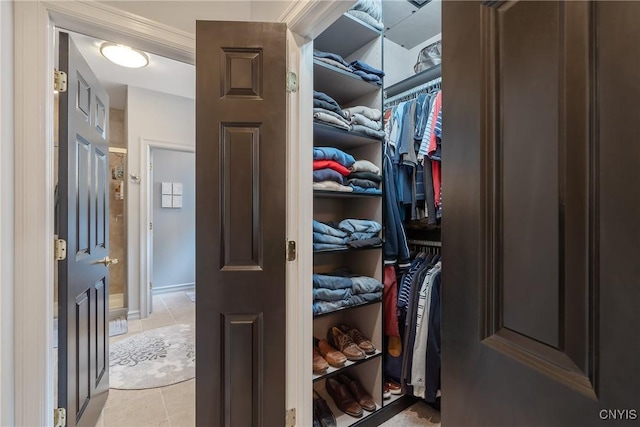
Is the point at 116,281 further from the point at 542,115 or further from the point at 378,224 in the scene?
the point at 542,115

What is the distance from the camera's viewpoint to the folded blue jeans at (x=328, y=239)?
1478 millimetres

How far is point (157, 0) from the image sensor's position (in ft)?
4.15

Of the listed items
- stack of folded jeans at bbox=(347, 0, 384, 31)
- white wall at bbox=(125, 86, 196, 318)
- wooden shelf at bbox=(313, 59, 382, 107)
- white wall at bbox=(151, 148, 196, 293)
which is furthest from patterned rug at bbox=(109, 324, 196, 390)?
stack of folded jeans at bbox=(347, 0, 384, 31)

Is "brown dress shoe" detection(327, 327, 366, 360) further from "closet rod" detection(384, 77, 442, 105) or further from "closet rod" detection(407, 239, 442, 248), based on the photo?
"closet rod" detection(384, 77, 442, 105)

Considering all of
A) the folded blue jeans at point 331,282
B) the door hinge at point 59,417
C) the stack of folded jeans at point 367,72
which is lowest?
the door hinge at point 59,417

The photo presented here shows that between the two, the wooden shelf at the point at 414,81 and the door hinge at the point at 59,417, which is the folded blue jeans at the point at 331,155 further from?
the door hinge at the point at 59,417

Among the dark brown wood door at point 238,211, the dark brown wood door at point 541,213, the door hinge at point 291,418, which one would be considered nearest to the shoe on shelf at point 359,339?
the door hinge at point 291,418

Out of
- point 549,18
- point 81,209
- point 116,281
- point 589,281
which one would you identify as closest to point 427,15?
point 549,18

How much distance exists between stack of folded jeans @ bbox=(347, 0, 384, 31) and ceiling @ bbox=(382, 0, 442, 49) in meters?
0.32

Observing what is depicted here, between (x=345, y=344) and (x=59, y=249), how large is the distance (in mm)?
1474

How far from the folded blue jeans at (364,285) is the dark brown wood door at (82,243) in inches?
54.2

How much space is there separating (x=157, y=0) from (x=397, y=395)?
2.48m

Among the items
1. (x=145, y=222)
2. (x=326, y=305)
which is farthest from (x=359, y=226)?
(x=145, y=222)

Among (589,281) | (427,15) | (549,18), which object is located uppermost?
(427,15)
